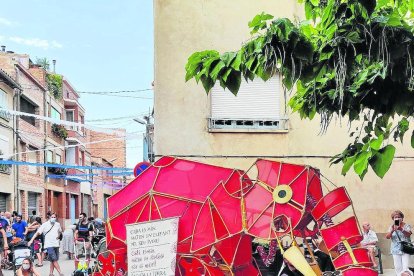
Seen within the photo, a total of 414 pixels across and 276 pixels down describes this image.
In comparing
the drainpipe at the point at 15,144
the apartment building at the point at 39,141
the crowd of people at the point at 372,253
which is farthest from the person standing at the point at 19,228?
the drainpipe at the point at 15,144

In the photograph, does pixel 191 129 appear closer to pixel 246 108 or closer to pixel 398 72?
pixel 246 108

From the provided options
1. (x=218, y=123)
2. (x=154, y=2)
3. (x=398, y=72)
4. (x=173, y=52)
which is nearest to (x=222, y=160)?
(x=218, y=123)

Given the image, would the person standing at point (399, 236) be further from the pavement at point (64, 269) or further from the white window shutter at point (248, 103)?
the white window shutter at point (248, 103)

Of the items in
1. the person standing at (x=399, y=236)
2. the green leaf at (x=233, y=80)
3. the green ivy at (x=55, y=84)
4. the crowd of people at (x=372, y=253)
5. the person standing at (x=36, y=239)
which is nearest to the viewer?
the green leaf at (x=233, y=80)

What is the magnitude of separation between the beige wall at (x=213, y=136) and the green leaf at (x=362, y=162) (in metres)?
8.61

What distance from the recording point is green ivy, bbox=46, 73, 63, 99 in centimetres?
4141

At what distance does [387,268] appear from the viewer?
1308cm

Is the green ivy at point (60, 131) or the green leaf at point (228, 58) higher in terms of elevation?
the green ivy at point (60, 131)

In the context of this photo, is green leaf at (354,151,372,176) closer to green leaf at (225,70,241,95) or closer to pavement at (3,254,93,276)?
green leaf at (225,70,241,95)

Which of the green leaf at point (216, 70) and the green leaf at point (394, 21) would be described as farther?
the green leaf at point (216, 70)

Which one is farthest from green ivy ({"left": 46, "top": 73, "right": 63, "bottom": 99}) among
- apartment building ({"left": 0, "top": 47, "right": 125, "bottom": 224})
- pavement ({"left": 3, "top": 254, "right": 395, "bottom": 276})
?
pavement ({"left": 3, "top": 254, "right": 395, "bottom": 276})

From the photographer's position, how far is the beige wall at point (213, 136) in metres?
13.1

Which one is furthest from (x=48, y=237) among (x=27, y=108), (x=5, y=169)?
(x=27, y=108)

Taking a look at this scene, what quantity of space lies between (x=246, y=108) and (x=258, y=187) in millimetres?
6707
